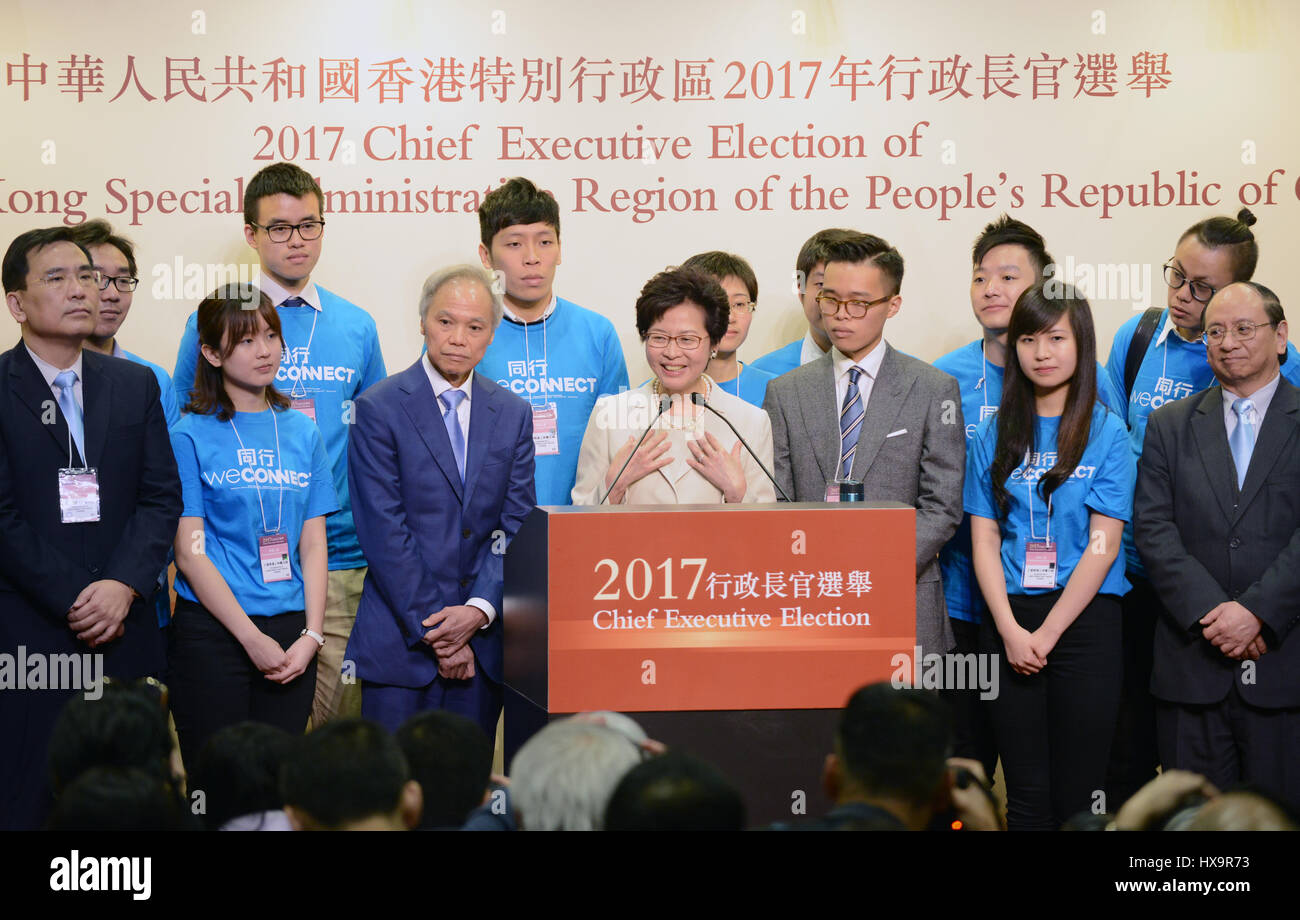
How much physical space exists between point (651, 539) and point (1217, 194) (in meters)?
3.17

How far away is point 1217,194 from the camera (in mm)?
4516

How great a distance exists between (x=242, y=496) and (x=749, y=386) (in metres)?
1.64

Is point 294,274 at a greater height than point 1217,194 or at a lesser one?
lesser

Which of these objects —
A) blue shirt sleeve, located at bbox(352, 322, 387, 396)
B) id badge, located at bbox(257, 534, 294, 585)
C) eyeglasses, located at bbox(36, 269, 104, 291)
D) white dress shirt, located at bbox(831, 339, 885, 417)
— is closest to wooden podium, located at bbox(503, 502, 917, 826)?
white dress shirt, located at bbox(831, 339, 885, 417)

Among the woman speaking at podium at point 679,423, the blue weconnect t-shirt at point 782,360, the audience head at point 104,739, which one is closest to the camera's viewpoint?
the audience head at point 104,739

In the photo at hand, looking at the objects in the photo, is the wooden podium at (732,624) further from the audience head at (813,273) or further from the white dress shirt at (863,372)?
the audience head at (813,273)

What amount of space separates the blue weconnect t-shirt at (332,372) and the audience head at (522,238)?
491 mm

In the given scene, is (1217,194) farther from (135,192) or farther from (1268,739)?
(135,192)

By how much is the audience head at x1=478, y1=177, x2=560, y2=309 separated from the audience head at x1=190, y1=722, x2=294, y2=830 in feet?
7.06

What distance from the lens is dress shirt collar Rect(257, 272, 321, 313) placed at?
391 cm

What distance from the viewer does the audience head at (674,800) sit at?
5.11 ft

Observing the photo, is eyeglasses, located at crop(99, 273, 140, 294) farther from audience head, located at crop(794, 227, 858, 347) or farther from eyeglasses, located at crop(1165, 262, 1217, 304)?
eyeglasses, located at crop(1165, 262, 1217, 304)

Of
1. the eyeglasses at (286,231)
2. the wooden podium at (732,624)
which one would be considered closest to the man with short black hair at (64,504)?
the eyeglasses at (286,231)
